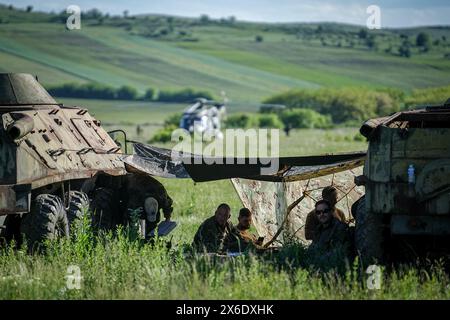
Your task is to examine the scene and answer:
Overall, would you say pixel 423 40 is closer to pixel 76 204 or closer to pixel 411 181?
pixel 76 204

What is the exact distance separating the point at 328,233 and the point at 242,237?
1997mm

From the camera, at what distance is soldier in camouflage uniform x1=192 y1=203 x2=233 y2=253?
51.1ft

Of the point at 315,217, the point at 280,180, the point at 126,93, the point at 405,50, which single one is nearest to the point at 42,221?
the point at 280,180

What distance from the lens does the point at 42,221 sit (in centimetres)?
1488

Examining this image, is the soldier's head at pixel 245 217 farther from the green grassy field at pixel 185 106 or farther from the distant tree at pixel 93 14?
the distant tree at pixel 93 14

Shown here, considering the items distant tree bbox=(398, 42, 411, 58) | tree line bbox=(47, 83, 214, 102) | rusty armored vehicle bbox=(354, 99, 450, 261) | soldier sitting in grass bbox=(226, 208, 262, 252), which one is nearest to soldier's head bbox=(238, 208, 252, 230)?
soldier sitting in grass bbox=(226, 208, 262, 252)

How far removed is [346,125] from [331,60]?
143ft

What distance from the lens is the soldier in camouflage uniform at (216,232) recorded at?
15.6 meters

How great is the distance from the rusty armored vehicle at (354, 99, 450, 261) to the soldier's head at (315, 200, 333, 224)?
85cm

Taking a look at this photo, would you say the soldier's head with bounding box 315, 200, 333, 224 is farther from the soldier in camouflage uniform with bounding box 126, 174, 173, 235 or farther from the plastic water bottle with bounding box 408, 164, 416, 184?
the soldier in camouflage uniform with bounding box 126, 174, 173, 235

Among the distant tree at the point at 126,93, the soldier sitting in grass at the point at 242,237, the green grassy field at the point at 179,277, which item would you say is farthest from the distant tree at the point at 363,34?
the green grassy field at the point at 179,277

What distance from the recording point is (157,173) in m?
16.5

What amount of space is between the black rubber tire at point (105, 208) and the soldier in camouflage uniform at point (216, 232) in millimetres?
2047
